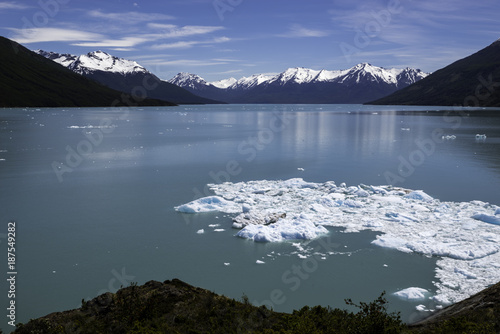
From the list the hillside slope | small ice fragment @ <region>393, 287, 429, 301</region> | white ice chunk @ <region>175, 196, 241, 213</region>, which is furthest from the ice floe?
the hillside slope

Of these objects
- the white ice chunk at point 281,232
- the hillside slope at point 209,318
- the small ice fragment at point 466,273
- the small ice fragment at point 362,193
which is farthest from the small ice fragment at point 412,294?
the small ice fragment at point 362,193

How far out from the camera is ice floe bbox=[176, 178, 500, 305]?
38.9ft

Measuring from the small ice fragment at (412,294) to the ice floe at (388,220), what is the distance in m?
0.38

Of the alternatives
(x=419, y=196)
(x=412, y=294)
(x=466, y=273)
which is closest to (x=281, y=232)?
(x=412, y=294)

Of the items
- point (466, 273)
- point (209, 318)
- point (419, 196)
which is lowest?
point (466, 273)

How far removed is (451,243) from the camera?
534 inches

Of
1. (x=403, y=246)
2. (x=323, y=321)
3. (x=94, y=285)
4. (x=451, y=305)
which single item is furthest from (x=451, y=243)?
(x=94, y=285)

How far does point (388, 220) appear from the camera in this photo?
16609mm

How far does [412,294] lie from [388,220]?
665cm

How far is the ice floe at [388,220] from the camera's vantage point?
11.9 meters

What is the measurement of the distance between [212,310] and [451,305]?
252 inches

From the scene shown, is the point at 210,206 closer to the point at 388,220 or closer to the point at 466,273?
the point at 388,220

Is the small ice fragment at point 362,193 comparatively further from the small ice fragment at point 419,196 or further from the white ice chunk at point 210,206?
the white ice chunk at point 210,206

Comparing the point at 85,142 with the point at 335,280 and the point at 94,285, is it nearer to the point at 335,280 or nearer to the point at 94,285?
the point at 94,285
